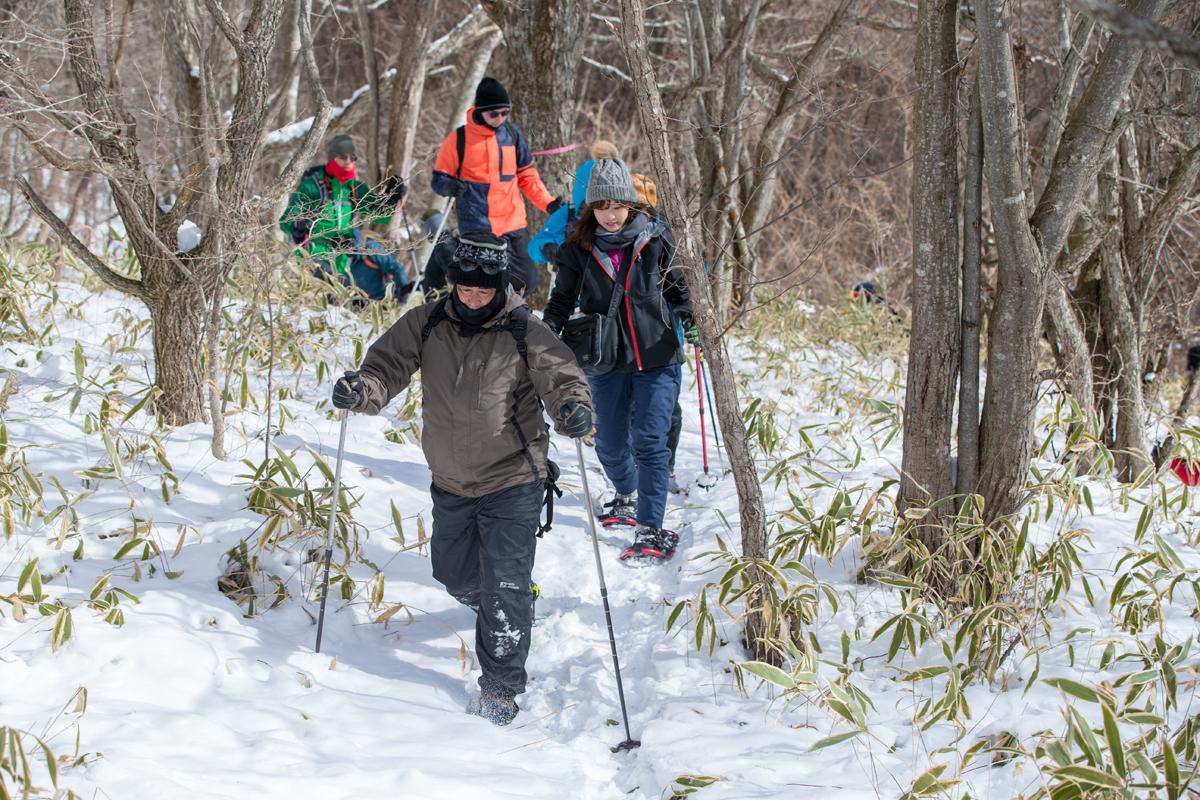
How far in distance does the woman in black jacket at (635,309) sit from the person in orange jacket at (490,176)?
1855 mm

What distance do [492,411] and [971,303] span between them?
2.03m

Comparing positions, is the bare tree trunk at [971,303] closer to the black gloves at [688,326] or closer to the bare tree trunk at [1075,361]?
the bare tree trunk at [1075,361]

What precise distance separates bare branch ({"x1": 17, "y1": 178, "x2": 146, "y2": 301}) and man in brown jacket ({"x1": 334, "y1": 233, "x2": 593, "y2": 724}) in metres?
1.79

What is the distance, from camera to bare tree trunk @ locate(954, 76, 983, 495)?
4020mm

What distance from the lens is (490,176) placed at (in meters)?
6.60

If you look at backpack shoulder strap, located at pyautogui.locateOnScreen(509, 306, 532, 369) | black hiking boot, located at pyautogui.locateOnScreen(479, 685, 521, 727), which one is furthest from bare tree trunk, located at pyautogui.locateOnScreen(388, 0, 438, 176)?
black hiking boot, located at pyautogui.locateOnScreen(479, 685, 521, 727)

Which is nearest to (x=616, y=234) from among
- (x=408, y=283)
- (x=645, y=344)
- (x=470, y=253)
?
(x=645, y=344)

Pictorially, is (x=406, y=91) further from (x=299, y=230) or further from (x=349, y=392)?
(x=349, y=392)

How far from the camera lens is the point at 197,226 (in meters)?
4.92

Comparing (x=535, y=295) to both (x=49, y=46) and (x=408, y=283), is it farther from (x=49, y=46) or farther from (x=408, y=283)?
(x=49, y=46)

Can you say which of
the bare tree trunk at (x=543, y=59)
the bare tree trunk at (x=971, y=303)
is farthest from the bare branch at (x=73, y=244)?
the bare tree trunk at (x=971, y=303)

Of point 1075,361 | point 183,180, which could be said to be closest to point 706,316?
point 1075,361

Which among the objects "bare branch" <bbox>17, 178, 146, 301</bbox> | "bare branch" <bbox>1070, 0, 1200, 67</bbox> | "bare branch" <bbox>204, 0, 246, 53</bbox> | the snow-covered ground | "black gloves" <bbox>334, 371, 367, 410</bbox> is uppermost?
"bare branch" <bbox>204, 0, 246, 53</bbox>

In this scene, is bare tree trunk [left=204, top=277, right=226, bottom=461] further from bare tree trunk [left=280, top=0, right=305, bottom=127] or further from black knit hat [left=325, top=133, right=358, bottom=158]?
bare tree trunk [left=280, top=0, right=305, bottom=127]
